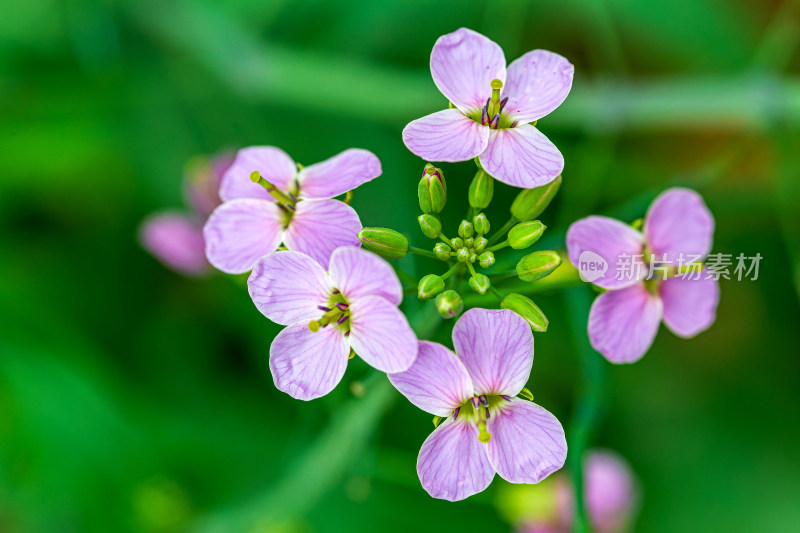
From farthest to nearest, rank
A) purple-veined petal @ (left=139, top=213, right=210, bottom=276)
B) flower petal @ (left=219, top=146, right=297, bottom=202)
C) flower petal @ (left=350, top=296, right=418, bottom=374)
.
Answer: purple-veined petal @ (left=139, top=213, right=210, bottom=276) < flower petal @ (left=219, top=146, right=297, bottom=202) < flower petal @ (left=350, top=296, right=418, bottom=374)

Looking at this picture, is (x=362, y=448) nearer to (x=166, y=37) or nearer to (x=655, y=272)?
(x=655, y=272)

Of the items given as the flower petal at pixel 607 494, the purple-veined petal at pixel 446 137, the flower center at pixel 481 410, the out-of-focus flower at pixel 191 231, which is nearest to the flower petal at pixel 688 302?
the flower center at pixel 481 410

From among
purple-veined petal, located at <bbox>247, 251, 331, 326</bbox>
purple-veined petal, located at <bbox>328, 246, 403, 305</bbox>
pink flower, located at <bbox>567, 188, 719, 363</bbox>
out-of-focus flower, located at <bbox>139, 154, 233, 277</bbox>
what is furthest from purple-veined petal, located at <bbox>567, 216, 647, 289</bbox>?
out-of-focus flower, located at <bbox>139, 154, 233, 277</bbox>

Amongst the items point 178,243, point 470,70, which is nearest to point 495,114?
point 470,70

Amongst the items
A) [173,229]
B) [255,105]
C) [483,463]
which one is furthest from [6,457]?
[483,463]

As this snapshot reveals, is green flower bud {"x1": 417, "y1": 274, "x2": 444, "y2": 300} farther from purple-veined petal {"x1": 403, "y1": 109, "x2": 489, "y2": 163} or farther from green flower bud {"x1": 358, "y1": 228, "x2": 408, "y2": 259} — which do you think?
purple-veined petal {"x1": 403, "y1": 109, "x2": 489, "y2": 163}

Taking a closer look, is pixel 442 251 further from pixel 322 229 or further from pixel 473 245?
pixel 322 229
